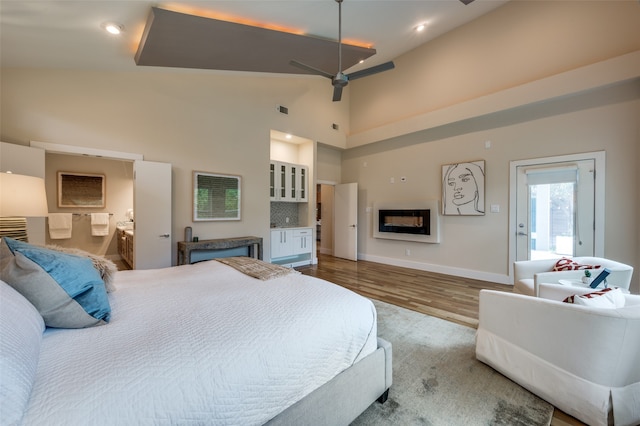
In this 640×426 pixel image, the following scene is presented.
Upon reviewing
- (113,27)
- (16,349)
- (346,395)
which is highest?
(113,27)

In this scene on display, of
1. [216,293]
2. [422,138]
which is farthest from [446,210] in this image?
[216,293]

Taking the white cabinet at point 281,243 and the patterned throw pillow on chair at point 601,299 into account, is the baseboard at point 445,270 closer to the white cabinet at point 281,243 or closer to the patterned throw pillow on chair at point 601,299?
the white cabinet at point 281,243

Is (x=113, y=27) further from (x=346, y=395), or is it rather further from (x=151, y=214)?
(x=346, y=395)

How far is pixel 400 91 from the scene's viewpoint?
580 cm

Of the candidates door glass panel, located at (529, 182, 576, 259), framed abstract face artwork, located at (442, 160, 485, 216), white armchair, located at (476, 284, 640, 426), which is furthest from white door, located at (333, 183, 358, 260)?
white armchair, located at (476, 284, 640, 426)

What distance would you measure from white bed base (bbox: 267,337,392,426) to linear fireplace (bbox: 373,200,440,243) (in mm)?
4104

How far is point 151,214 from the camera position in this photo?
3770 millimetres

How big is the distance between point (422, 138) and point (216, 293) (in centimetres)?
526

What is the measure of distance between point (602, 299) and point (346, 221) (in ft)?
16.9

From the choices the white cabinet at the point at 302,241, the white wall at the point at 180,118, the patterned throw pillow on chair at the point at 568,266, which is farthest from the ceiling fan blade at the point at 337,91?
the patterned throw pillow on chair at the point at 568,266

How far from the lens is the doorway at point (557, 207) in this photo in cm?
361

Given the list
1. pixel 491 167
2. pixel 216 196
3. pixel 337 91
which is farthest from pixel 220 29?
pixel 491 167

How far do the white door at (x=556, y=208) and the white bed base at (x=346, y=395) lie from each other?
13.0ft

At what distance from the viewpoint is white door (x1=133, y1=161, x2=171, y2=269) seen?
3674mm
